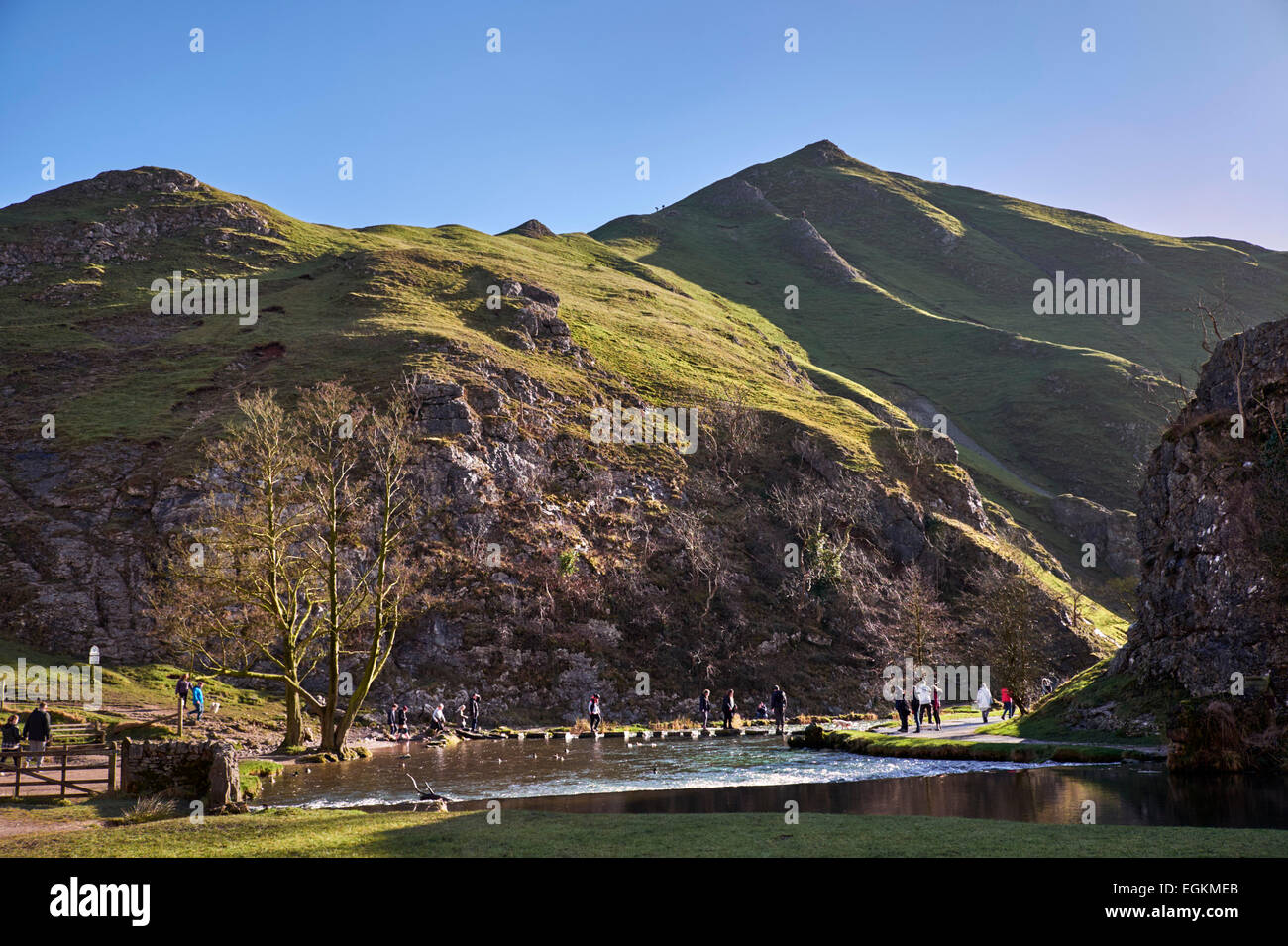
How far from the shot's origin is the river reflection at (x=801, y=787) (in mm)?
22641

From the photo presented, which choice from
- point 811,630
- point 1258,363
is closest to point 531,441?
point 811,630

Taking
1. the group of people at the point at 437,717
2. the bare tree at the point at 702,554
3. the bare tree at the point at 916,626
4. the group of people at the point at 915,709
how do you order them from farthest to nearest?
1. the bare tree at the point at 702,554
2. the bare tree at the point at 916,626
3. the group of people at the point at 437,717
4. the group of people at the point at 915,709

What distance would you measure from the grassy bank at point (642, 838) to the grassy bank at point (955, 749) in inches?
643

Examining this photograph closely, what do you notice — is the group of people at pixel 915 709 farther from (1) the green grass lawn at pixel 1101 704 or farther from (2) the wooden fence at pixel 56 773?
(2) the wooden fence at pixel 56 773

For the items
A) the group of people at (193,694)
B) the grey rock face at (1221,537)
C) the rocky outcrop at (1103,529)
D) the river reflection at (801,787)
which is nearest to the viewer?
the river reflection at (801,787)

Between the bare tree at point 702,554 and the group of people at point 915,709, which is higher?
the bare tree at point 702,554

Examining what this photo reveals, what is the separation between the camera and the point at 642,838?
60.5ft

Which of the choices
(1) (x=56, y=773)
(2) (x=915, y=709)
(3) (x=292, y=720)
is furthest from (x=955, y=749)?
(1) (x=56, y=773)

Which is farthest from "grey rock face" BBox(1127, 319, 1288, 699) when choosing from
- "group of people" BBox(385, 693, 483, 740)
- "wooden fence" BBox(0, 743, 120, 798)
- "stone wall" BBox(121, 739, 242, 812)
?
"wooden fence" BBox(0, 743, 120, 798)

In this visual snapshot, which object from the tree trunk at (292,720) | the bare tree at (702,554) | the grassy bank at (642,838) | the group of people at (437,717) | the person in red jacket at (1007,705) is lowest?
the group of people at (437,717)

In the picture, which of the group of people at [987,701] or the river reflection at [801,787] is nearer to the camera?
the river reflection at [801,787]

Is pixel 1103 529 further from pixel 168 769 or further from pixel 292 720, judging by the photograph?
pixel 168 769

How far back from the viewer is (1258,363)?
3934 cm

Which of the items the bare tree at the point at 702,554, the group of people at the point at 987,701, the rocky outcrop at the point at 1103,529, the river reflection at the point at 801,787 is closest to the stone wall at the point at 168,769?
the river reflection at the point at 801,787
